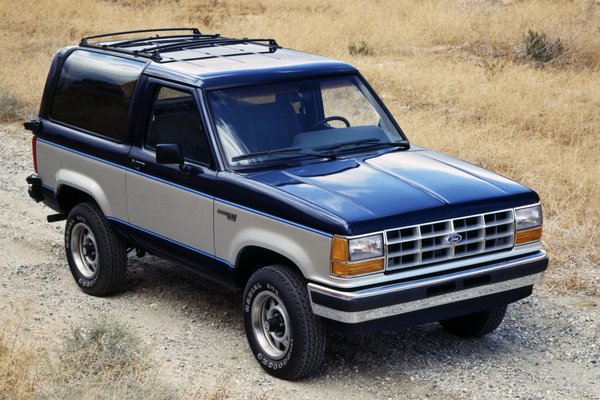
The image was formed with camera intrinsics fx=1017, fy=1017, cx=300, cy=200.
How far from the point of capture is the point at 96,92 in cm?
752

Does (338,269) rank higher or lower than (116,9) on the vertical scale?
higher

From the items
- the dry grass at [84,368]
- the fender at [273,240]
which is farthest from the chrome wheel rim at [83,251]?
the fender at [273,240]

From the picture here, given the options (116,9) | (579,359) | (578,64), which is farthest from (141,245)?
(116,9)

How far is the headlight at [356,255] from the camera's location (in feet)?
18.1

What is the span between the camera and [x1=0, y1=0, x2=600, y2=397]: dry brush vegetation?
10.2 metres

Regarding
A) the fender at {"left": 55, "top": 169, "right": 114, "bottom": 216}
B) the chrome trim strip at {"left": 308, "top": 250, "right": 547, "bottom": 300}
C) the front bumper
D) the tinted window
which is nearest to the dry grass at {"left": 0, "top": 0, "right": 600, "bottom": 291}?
the front bumper

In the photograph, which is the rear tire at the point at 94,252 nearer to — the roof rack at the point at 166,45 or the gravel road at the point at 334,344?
the gravel road at the point at 334,344

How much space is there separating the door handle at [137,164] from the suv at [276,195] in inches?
1.4

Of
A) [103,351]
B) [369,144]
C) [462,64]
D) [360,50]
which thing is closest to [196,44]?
[369,144]

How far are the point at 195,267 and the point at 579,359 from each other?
2571 mm

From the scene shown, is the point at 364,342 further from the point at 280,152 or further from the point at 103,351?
the point at 103,351

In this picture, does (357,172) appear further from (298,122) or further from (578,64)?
(578,64)

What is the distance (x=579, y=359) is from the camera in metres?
6.55

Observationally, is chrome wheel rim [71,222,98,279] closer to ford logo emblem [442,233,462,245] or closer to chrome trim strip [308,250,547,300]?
chrome trim strip [308,250,547,300]
